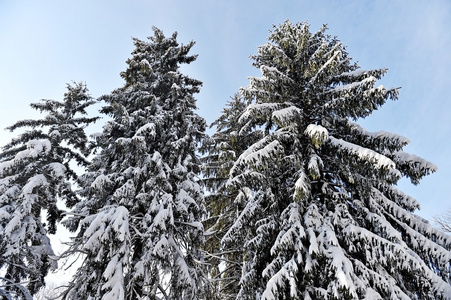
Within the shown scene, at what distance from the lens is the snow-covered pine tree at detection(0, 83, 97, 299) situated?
10156 mm

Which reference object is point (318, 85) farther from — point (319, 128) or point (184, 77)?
point (184, 77)

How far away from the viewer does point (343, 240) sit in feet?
22.9

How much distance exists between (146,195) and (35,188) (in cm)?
555

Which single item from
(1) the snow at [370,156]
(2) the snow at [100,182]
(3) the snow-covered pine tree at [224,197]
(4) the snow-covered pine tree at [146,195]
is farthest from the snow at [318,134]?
(2) the snow at [100,182]

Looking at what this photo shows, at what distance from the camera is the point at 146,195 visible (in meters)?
9.54

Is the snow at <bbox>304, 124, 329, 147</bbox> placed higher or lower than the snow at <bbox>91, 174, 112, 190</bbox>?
higher

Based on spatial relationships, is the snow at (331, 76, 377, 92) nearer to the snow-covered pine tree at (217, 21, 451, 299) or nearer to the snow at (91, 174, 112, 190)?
the snow-covered pine tree at (217, 21, 451, 299)

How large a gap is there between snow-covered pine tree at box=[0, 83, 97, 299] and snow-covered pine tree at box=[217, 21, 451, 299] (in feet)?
23.4

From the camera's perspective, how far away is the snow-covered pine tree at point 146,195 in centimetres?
815

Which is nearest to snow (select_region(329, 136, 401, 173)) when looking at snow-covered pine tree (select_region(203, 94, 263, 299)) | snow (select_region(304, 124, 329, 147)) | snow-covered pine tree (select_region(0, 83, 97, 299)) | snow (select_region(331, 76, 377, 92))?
snow (select_region(304, 124, 329, 147))

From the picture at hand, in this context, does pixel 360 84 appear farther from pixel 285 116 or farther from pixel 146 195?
pixel 146 195

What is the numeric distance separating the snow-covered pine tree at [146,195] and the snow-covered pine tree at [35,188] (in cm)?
170

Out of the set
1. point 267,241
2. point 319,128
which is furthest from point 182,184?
point 319,128

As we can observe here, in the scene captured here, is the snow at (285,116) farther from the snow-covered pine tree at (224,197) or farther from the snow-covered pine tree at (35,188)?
the snow-covered pine tree at (35,188)
